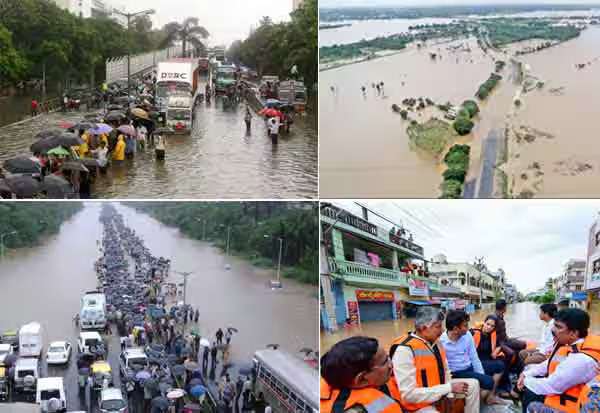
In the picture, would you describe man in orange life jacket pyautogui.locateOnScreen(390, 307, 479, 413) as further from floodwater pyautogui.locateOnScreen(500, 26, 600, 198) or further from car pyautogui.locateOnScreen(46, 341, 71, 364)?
car pyautogui.locateOnScreen(46, 341, 71, 364)

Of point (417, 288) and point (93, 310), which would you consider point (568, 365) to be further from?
point (93, 310)

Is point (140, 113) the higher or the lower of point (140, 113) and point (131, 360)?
the higher

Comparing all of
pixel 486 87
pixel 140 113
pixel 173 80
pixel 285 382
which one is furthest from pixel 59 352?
pixel 486 87

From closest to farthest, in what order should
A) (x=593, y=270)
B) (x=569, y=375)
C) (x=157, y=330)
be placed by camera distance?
(x=569, y=375)
(x=593, y=270)
(x=157, y=330)

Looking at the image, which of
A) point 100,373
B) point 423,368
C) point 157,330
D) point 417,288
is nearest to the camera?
point 423,368

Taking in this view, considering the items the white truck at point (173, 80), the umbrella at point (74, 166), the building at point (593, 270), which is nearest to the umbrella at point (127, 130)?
the white truck at point (173, 80)

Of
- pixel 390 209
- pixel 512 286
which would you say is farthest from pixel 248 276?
pixel 512 286

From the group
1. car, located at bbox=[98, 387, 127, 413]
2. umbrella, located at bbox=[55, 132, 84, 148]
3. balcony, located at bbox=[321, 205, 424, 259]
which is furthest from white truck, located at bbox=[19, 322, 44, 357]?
balcony, located at bbox=[321, 205, 424, 259]
